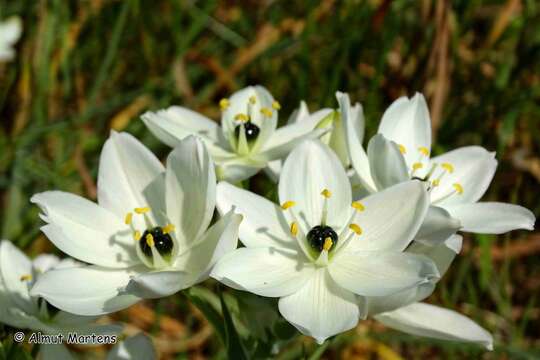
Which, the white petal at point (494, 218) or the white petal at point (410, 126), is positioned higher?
the white petal at point (410, 126)

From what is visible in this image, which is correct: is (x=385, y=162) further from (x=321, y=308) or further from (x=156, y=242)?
(x=156, y=242)

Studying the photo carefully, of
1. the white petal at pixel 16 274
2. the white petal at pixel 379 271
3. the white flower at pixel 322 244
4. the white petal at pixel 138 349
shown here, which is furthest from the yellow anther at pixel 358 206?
the white petal at pixel 16 274

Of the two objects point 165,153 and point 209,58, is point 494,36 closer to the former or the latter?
point 209,58

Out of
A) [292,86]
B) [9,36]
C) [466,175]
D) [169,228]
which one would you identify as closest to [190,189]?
[169,228]

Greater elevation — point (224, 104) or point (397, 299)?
point (224, 104)

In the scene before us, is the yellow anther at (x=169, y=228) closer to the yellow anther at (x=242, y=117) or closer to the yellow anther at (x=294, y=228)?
the yellow anther at (x=294, y=228)

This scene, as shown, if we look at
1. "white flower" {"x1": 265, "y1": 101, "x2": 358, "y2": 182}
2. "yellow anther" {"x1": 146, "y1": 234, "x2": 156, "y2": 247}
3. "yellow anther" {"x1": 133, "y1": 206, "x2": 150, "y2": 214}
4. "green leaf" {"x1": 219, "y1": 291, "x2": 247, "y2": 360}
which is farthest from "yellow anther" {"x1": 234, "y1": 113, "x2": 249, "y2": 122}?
"green leaf" {"x1": 219, "y1": 291, "x2": 247, "y2": 360}
